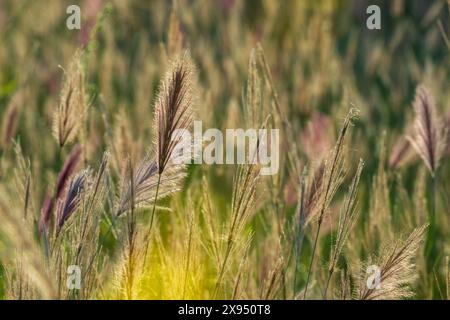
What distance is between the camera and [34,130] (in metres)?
2.04

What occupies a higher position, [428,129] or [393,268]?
[428,129]

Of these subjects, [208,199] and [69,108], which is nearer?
[208,199]

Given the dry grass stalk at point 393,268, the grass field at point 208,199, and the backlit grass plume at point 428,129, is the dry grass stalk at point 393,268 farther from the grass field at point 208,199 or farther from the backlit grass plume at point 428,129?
the backlit grass plume at point 428,129

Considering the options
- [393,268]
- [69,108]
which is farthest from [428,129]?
[69,108]

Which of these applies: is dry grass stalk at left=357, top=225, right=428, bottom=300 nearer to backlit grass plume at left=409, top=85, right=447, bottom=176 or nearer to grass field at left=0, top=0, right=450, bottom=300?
grass field at left=0, top=0, right=450, bottom=300

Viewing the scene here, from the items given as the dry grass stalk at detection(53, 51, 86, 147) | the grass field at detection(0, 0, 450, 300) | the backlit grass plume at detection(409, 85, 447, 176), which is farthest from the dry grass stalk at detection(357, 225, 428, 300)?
the dry grass stalk at detection(53, 51, 86, 147)

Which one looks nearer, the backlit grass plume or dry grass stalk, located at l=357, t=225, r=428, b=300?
dry grass stalk, located at l=357, t=225, r=428, b=300

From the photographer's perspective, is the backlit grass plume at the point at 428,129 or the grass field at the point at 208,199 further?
the backlit grass plume at the point at 428,129

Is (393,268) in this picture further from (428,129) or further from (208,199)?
(428,129)

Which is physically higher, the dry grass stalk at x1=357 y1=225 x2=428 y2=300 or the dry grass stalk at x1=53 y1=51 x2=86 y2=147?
the dry grass stalk at x1=53 y1=51 x2=86 y2=147

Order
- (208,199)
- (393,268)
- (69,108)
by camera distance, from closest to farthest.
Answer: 1. (393,268)
2. (208,199)
3. (69,108)

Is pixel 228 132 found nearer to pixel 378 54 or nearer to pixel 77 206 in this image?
pixel 77 206

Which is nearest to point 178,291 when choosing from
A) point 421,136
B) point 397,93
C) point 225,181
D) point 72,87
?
point 72,87

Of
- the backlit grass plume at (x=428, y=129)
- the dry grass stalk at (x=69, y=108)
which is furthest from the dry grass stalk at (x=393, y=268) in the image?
the dry grass stalk at (x=69, y=108)
